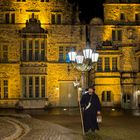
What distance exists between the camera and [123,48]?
4653cm

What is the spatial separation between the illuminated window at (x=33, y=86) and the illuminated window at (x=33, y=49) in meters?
2.09

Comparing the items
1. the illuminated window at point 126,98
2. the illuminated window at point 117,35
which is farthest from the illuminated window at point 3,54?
the illuminated window at point 126,98

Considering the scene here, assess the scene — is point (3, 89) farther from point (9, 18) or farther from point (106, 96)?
point (106, 96)

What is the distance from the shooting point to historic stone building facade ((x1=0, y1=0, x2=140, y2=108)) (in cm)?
4469

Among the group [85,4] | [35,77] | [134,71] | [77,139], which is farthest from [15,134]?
[85,4]

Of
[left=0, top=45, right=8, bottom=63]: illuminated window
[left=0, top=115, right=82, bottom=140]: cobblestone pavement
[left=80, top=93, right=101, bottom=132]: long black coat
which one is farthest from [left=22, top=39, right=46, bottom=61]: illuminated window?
[left=80, top=93, right=101, bottom=132]: long black coat

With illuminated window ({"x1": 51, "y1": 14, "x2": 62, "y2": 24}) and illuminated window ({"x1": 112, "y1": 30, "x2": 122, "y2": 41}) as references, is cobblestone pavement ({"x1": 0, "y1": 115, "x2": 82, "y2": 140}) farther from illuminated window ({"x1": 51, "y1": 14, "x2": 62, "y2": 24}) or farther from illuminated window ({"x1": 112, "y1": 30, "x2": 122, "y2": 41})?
illuminated window ({"x1": 112, "y1": 30, "x2": 122, "y2": 41})

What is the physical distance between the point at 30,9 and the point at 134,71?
13.0 m

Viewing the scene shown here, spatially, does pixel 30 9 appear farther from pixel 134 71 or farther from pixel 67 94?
pixel 134 71

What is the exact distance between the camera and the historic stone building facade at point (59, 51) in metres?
44.7

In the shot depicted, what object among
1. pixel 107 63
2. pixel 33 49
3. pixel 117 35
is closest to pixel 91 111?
pixel 33 49

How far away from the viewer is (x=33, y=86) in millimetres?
44344

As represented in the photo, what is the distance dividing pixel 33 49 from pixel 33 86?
12.6 feet

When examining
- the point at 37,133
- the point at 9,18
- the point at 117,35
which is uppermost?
the point at 9,18
